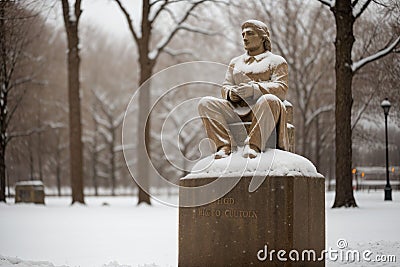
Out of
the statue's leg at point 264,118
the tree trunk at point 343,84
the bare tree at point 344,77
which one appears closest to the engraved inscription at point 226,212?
the statue's leg at point 264,118

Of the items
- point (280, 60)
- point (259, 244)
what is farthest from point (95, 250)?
point (280, 60)

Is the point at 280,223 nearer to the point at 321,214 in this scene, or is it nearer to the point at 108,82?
the point at 321,214

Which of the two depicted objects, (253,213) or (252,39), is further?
(252,39)

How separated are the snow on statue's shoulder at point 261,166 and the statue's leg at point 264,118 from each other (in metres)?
0.20

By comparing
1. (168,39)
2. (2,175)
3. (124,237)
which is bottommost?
(124,237)

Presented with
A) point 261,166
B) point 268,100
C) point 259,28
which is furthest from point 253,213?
point 259,28

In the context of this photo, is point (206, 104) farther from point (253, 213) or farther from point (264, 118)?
point (253, 213)

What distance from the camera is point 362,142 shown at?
13.4m

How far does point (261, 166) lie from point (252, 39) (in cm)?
210

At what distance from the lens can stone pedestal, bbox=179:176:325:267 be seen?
630 centimetres

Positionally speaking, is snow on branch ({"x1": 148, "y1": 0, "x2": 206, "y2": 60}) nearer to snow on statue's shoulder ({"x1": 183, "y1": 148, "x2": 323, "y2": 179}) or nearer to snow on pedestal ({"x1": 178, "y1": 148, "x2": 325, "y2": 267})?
snow on statue's shoulder ({"x1": 183, "y1": 148, "x2": 323, "y2": 179})

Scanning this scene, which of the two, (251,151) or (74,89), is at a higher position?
(74,89)

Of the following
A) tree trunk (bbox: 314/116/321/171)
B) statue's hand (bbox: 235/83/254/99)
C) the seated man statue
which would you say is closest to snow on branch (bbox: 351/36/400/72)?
the seated man statue

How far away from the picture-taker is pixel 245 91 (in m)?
7.13
